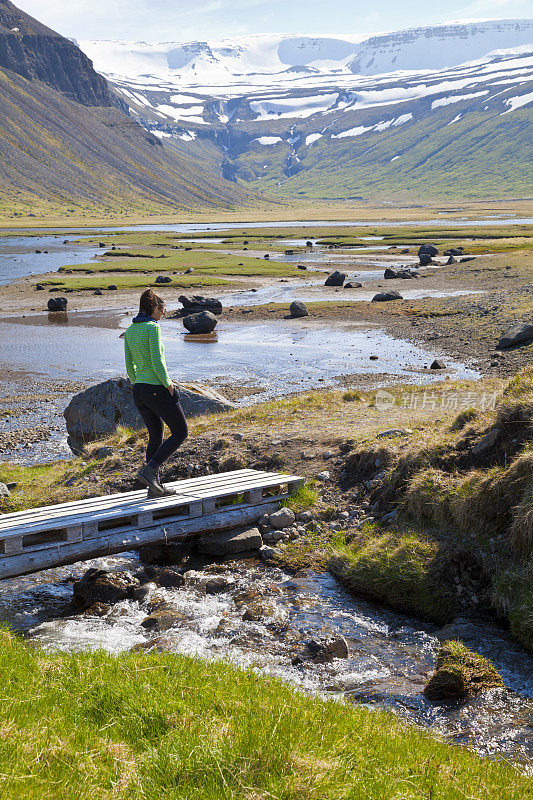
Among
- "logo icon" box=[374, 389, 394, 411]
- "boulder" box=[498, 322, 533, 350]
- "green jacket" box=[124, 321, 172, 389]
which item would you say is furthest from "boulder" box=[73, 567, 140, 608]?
"boulder" box=[498, 322, 533, 350]

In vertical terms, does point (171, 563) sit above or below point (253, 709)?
below

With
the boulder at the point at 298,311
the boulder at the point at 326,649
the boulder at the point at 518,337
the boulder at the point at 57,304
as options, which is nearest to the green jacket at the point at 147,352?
the boulder at the point at 326,649

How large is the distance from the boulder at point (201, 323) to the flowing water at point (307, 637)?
1359 inches

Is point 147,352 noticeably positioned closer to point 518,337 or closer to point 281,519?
point 281,519

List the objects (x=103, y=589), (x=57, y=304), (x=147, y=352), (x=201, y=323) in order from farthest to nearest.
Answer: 1. (x=57, y=304)
2. (x=201, y=323)
3. (x=147, y=352)
4. (x=103, y=589)

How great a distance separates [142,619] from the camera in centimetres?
971

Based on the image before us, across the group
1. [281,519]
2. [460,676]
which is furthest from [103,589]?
[460,676]

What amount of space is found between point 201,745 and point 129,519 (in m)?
6.54

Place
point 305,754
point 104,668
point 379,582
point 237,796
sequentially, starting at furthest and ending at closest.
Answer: point 379,582, point 104,668, point 305,754, point 237,796

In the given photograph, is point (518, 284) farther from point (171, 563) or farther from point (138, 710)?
point (138, 710)

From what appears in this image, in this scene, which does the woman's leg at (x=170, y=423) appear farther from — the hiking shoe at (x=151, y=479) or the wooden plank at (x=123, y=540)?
the wooden plank at (x=123, y=540)

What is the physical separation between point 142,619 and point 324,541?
3449 mm

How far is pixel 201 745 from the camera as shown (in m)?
5.24

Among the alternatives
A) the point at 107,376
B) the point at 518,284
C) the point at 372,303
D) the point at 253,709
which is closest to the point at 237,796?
the point at 253,709
